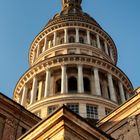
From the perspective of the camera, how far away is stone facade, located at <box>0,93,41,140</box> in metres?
24.2

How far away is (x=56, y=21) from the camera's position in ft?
172

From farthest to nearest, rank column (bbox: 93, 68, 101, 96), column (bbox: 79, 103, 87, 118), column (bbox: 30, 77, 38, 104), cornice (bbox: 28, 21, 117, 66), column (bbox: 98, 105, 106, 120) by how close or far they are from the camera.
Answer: cornice (bbox: 28, 21, 117, 66) → column (bbox: 30, 77, 38, 104) → column (bbox: 93, 68, 101, 96) → column (bbox: 98, 105, 106, 120) → column (bbox: 79, 103, 87, 118)

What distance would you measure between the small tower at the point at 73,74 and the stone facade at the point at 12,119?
9873mm

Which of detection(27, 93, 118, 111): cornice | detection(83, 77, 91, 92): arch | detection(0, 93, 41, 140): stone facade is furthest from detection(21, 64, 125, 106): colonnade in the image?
detection(0, 93, 41, 140): stone facade

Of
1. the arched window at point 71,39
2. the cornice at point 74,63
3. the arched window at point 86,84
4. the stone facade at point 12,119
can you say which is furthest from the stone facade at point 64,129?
the arched window at point 71,39

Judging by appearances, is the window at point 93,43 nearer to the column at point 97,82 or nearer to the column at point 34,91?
the column at point 97,82

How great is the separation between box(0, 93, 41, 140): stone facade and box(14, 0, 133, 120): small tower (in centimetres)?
987

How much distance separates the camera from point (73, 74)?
43.1 metres

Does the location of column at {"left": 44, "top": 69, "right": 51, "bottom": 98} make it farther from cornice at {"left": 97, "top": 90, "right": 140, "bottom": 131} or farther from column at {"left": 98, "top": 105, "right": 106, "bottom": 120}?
cornice at {"left": 97, "top": 90, "right": 140, "bottom": 131}

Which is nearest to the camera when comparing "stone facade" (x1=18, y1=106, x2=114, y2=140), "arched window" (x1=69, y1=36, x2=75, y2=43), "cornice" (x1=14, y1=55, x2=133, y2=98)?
A: "stone facade" (x1=18, y1=106, x2=114, y2=140)

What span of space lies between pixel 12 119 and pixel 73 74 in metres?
18.4

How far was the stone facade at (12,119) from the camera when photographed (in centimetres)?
2424

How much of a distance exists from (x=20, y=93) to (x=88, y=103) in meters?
11.0

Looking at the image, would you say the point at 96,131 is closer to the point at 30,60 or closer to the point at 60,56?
the point at 60,56
